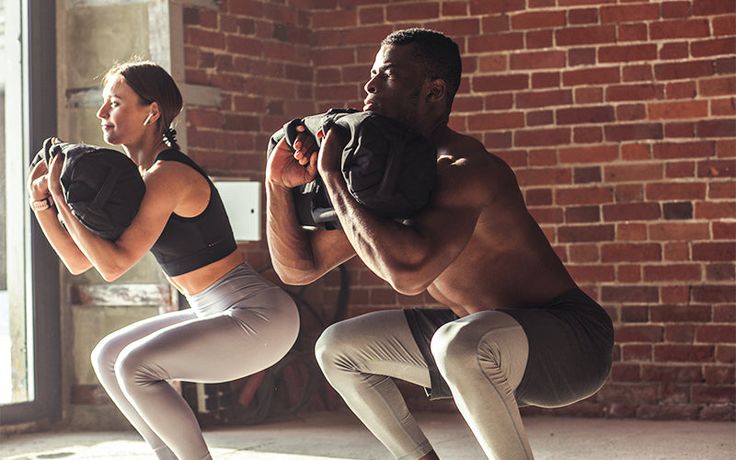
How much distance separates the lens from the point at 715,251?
5.08 m

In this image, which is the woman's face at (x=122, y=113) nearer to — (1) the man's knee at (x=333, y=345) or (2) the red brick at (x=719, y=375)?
(1) the man's knee at (x=333, y=345)

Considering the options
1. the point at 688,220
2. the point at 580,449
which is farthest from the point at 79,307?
the point at 688,220

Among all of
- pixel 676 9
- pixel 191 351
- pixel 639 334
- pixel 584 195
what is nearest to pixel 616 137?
pixel 584 195

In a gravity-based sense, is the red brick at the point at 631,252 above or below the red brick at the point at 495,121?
below

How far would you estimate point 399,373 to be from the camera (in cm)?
304

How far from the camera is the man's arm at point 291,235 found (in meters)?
2.93

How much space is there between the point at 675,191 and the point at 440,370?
8.99 ft

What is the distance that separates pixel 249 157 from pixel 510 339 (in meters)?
2.93

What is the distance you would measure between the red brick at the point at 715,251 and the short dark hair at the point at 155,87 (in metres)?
2.61

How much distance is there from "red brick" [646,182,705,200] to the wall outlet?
5.78 feet

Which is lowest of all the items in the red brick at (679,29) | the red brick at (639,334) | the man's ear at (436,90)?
the red brick at (639,334)

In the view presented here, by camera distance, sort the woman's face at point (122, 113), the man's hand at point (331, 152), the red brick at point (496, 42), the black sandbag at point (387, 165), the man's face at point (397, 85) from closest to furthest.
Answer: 1. the black sandbag at point (387, 165)
2. the man's hand at point (331, 152)
3. the man's face at point (397, 85)
4. the woman's face at point (122, 113)
5. the red brick at point (496, 42)

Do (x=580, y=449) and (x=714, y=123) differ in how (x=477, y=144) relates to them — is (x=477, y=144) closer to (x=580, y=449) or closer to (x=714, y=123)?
(x=580, y=449)

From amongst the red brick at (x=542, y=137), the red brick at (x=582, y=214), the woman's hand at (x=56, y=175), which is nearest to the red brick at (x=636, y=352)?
the red brick at (x=582, y=214)
